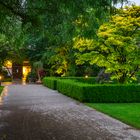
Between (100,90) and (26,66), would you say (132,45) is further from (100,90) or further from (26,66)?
(26,66)

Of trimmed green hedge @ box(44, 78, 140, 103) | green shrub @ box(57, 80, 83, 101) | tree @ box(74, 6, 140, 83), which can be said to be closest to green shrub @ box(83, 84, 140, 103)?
trimmed green hedge @ box(44, 78, 140, 103)

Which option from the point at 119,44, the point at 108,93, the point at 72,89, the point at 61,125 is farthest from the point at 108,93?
the point at 61,125

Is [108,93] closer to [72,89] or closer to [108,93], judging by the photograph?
[108,93]

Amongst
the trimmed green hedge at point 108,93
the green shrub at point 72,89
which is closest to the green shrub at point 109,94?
the trimmed green hedge at point 108,93

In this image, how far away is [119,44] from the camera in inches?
1073

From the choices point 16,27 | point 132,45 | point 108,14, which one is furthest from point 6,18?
point 132,45

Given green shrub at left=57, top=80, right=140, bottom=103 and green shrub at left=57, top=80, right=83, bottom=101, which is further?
green shrub at left=57, top=80, right=83, bottom=101

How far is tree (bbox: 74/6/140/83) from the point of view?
2720cm

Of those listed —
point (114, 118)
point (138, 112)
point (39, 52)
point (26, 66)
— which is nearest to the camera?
point (114, 118)

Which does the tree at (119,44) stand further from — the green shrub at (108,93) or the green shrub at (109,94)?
the green shrub at (109,94)

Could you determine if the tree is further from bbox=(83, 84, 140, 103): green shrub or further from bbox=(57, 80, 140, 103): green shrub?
bbox=(83, 84, 140, 103): green shrub

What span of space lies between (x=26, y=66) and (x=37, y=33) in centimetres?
5250

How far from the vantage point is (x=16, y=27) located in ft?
47.8

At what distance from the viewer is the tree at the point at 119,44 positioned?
27.2 m
